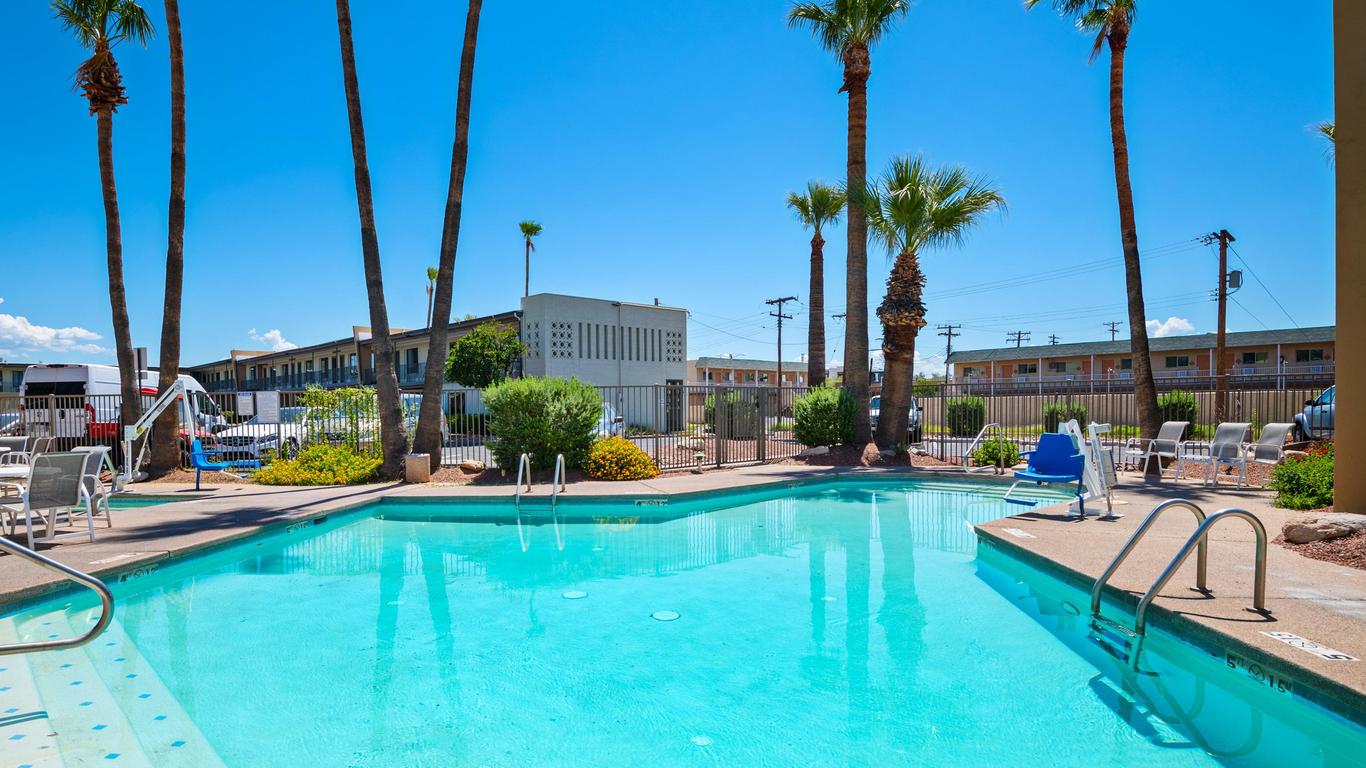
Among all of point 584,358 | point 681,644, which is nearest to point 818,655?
point 681,644

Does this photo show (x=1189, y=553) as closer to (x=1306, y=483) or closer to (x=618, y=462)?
(x=1306, y=483)

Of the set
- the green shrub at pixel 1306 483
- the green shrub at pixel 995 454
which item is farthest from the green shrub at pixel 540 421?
the green shrub at pixel 1306 483

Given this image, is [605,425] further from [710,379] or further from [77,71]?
[710,379]

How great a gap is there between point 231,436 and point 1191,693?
1565 centimetres

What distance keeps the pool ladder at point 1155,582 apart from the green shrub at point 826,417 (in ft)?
34.5

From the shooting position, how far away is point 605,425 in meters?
15.8

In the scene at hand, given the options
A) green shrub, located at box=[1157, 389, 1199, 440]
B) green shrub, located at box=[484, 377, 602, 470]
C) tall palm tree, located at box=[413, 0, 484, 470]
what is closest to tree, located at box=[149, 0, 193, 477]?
tall palm tree, located at box=[413, 0, 484, 470]

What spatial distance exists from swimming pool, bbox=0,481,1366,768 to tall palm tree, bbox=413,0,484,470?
548 cm

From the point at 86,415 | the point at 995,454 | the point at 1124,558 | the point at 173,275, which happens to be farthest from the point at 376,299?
the point at 995,454

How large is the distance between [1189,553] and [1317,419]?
52.9 feet

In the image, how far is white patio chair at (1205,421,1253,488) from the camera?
10.0m

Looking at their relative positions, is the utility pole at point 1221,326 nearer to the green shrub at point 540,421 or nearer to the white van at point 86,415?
the green shrub at point 540,421

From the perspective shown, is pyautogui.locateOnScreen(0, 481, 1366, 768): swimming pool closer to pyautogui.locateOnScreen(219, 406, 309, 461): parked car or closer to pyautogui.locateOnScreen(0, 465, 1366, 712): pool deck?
pyautogui.locateOnScreen(0, 465, 1366, 712): pool deck

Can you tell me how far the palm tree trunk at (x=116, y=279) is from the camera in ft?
41.8
